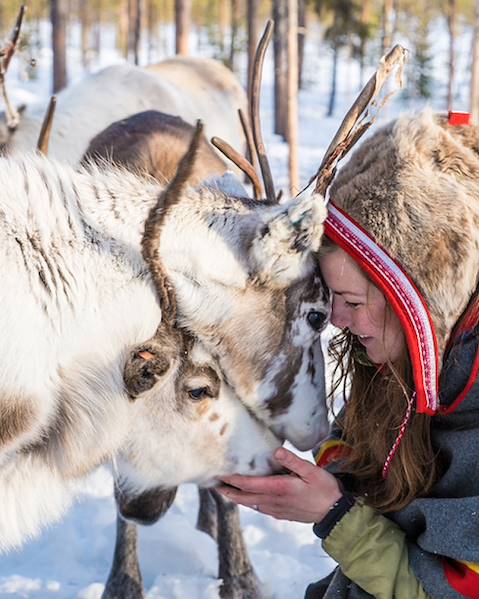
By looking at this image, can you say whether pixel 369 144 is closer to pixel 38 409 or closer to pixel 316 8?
pixel 38 409

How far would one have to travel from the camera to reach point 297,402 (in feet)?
5.88

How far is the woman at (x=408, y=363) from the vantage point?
168cm

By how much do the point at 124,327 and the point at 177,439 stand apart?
1.12 feet

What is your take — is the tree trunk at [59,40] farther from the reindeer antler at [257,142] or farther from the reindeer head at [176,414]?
the reindeer head at [176,414]

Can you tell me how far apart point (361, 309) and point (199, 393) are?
0.43 meters

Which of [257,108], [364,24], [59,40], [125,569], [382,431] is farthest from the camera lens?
[364,24]

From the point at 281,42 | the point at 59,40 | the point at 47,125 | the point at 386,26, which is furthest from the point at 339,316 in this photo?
the point at 386,26

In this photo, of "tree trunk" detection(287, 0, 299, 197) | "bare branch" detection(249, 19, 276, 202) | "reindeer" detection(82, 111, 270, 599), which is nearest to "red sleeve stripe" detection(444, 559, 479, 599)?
"reindeer" detection(82, 111, 270, 599)

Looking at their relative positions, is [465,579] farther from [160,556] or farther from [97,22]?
[97,22]

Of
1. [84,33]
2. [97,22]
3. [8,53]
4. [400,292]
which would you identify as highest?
[8,53]

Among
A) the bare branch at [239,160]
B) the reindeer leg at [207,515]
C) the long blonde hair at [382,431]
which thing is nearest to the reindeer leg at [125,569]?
the reindeer leg at [207,515]

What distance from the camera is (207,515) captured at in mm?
3234

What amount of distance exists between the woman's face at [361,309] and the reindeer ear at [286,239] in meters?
0.14

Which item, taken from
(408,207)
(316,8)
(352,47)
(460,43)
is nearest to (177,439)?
(408,207)
